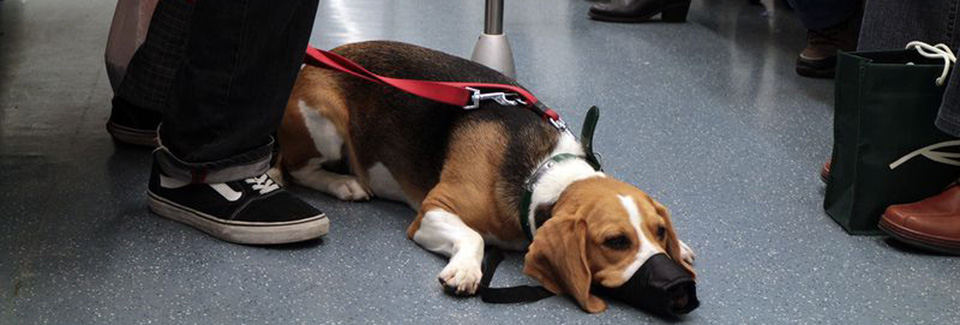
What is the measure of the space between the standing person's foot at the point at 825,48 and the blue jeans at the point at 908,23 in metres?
0.87

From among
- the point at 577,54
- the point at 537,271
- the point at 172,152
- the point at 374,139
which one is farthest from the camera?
the point at 577,54

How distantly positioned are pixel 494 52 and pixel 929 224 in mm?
1398

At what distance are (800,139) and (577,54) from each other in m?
1.06

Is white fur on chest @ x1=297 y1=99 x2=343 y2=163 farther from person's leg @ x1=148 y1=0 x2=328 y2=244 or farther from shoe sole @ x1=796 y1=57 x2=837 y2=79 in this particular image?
shoe sole @ x1=796 y1=57 x2=837 y2=79

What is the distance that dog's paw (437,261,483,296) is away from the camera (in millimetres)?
1868

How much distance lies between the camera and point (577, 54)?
3.73 meters

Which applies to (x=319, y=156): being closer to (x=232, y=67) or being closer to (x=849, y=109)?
(x=232, y=67)

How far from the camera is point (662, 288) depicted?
171cm

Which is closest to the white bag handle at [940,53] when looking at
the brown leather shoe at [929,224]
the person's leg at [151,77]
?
the brown leather shoe at [929,224]

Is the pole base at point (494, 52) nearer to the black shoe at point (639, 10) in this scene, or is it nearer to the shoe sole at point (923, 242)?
the black shoe at point (639, 10)

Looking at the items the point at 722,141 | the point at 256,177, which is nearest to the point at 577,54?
the point at 722,141

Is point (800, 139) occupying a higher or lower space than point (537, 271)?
lower

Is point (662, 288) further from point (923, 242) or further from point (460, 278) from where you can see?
point (923, 242)

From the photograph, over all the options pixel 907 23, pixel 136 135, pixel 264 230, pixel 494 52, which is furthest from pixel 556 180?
pixel 494 52
